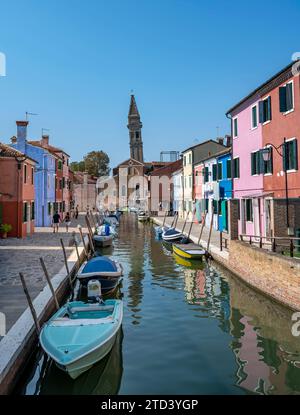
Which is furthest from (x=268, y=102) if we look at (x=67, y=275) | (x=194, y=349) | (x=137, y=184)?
(x=137, y=184)

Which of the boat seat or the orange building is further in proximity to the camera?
the orange building

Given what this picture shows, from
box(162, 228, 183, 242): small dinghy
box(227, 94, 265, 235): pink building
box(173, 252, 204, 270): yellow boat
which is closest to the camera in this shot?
→ box(173, 252, 204, 270): yellow boat

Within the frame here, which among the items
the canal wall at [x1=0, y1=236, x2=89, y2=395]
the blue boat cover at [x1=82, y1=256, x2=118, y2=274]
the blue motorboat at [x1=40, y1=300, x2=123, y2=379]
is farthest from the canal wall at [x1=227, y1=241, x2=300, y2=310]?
the canal wall at [x1=0, y1=236, x2=89, y2=395]

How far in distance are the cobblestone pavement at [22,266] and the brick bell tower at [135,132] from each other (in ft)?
231

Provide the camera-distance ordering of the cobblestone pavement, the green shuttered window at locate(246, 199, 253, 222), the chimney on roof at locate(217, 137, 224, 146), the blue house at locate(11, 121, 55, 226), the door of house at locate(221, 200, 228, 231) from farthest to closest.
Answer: the chimney on roof at locate(217, 137, 224, 146), the blue house at locate(11, 121, 55, 226), the door of house at locate(221, 200, 228, 231), the green shuttered window at locate(246, 199, 253, 222), the cobblestone pavement

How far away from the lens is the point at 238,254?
1769 cm

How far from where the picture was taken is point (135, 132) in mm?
100750

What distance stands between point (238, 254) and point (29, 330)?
10.9 meters

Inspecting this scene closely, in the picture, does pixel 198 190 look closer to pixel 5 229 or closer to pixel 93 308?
pixel 5 229

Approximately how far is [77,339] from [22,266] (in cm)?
950

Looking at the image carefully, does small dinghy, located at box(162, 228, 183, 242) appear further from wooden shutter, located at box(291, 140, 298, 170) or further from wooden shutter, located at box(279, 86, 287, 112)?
wooden shutter, located at box(279, 86, 287, 112)

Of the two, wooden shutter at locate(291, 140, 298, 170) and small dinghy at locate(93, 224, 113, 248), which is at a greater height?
wooden shutter at locate(291, 140, 298, 170)

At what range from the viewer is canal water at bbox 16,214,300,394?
8.03 metres
